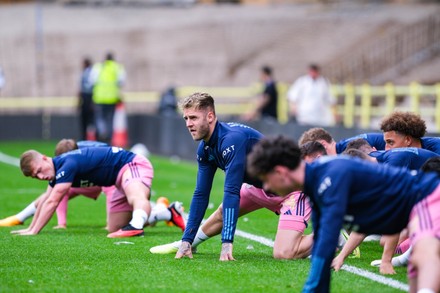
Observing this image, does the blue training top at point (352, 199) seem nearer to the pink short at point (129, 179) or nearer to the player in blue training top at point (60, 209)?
the pink short at point (129, 179)

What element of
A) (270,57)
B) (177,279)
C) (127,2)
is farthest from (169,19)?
(177,279)

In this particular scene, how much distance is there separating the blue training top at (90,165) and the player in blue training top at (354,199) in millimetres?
5030

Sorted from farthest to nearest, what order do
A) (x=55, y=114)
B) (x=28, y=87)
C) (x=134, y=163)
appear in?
(x=28, y=87), (x=55, y=114), (x=134, y=163)

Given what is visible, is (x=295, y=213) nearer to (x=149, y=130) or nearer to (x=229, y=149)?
(x=229, y=149)

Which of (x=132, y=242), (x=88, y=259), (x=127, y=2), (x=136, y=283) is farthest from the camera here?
(x=127, y=2)

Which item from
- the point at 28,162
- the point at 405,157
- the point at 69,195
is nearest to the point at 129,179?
the point at 28,162

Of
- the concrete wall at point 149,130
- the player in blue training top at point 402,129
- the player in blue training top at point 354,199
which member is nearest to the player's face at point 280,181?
the player in blue training top at point 354,199

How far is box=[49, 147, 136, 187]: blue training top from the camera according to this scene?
39.0 ft

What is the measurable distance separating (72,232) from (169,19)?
101 ft

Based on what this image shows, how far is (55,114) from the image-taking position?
3628 centimetres

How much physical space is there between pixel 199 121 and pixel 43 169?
2662mm

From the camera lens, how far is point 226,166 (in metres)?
9.95

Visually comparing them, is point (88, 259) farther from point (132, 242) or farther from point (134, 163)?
point (134, 163)

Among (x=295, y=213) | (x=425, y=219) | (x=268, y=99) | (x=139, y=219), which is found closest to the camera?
(x=425, y=219)
